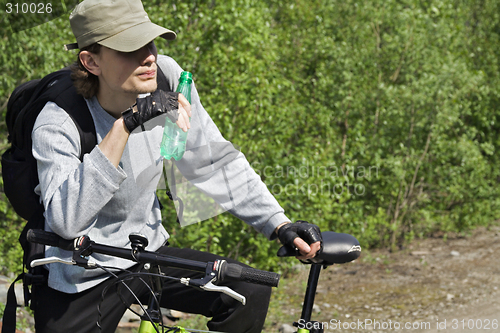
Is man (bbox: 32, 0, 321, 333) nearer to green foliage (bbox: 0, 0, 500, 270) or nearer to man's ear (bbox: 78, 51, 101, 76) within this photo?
man's ear (bbox: 78, 51, 101, 76)

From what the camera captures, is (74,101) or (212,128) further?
(212,128)

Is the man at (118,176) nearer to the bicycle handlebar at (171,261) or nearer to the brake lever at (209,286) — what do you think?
the bicycle handlebar at (171,261)

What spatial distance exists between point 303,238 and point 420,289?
469 centimetres

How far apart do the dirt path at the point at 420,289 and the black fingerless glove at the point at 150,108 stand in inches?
161

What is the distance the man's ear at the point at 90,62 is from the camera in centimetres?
228

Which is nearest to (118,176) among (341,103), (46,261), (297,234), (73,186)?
(73,186)

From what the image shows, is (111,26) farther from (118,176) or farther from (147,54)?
(118,176)

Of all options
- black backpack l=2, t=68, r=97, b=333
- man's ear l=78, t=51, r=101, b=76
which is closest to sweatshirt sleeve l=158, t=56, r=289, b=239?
man's ear l=78, t=51, r=101, b=76

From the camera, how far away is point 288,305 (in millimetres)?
6164

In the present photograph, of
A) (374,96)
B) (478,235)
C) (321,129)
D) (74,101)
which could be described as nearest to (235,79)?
(321,129)

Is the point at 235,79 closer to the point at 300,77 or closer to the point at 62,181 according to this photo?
the point at 300,77

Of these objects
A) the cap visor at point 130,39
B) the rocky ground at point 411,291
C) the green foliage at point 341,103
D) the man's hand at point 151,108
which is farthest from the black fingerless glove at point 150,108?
the green foliage at point 341,103

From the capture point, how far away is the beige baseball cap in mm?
2141

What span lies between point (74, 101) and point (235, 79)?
3.77 m
